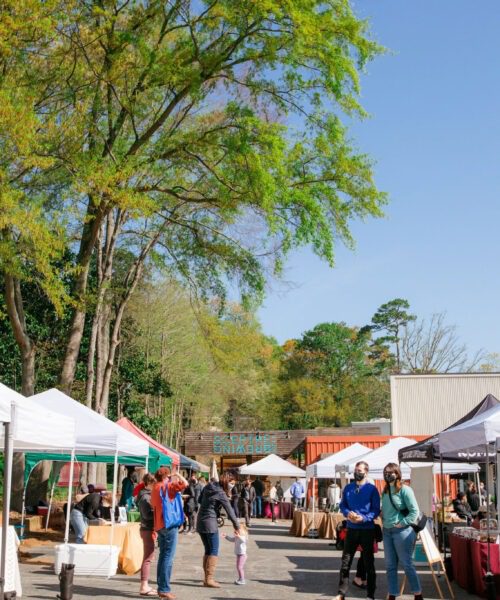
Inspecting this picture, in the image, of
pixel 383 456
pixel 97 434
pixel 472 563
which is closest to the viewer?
pixel 472 563

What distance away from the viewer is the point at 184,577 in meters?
12.2

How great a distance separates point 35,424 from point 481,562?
5727 mm

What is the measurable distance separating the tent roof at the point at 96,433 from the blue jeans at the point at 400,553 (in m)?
5.46

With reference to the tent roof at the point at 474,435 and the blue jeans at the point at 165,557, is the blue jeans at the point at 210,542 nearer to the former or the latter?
the blue jeans at the point at 165,557

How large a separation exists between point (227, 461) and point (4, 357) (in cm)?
2000

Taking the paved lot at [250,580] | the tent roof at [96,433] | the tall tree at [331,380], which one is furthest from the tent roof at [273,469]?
the tall tree at [331,380]

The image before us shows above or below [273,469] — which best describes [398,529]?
below

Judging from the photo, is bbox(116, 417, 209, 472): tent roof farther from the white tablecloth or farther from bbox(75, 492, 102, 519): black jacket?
the white tablecloth

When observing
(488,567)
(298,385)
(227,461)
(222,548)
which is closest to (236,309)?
(222,548)

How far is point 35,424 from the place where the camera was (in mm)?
8836

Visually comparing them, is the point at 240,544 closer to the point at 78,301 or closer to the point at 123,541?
the point at 123,541

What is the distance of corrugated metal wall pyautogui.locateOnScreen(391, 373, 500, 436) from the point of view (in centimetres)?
3712

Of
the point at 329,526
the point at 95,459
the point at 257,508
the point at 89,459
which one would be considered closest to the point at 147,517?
the point at 95,459

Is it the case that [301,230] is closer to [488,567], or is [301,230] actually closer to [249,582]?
[249,582]
